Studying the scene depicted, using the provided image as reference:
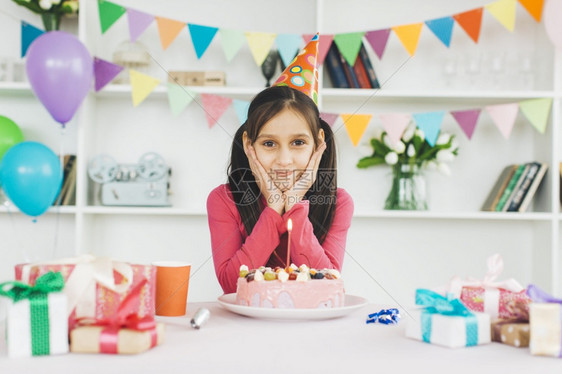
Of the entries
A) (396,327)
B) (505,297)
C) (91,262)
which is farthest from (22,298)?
(505,297)

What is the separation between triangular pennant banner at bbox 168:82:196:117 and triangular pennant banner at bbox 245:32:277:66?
1.04ft

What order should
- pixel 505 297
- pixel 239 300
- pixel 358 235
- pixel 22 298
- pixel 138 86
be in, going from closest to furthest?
pixel 22 298 < pixel 505 297 < pixel 239 300 < pixel 138 86 < pixel 358 235

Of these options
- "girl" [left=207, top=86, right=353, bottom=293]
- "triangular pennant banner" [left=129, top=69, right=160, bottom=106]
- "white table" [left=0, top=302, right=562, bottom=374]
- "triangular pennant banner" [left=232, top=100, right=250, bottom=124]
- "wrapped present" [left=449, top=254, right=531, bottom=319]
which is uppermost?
"triangular pennant banner" [left=129, top=69, right=160, bottom=106]

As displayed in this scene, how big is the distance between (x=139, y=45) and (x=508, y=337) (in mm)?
2192

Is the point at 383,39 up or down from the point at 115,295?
up

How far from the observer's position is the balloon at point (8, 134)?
2322 millimetres

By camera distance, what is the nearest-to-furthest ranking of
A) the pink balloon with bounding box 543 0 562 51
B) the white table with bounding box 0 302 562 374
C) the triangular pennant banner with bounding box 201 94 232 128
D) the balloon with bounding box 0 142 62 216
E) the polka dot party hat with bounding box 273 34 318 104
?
1. the white table with bounding box 0 302 562 374
2. the polka dot party hat with bounding box 273 34 318 104
3. the balloon with bounding box 0 142 62 216
4. the pink balloon with bounding box 543 0 562 51
5. the triangular pennant banner with bounding box 201 94 232 128

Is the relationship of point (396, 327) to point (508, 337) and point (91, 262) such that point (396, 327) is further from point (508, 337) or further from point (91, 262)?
point (91, 262)

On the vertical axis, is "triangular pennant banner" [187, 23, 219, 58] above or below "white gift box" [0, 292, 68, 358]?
above

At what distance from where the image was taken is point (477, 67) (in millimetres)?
2521

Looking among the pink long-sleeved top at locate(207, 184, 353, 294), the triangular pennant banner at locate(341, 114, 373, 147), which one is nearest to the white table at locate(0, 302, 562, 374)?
the pink long-sleeved top at locate(207, 184, 353, 294)

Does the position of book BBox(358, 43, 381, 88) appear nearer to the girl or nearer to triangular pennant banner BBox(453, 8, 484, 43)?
triangular pennant banner BBox(453, 8, 484, 43)

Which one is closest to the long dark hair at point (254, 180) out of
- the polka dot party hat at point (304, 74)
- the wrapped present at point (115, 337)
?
the polka dot party hat at point (304, 74)

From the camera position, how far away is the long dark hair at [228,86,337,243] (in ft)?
4.62
